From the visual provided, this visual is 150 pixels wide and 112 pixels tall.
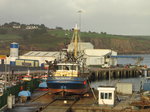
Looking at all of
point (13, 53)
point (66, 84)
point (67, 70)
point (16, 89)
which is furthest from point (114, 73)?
point (16, 89)

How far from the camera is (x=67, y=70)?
43156mm

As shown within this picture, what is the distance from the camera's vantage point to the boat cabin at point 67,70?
141 ft

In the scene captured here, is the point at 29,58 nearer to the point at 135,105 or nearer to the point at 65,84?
the point at 65,84

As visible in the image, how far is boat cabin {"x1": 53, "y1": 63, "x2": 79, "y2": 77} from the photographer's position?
42875 mm

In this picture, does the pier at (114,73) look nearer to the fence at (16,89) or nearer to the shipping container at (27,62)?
the shipping container at (27,62)

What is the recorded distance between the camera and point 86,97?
4281 centimetres

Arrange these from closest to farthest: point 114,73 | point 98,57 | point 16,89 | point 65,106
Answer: point 65,106, point 16,89, point 114,73, point 98,57

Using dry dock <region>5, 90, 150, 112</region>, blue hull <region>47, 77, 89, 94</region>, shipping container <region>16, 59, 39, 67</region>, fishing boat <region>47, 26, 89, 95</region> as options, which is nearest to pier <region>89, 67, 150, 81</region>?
shipping container <region>16, 59, 39, 67</region>

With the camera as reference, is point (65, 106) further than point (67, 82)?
No

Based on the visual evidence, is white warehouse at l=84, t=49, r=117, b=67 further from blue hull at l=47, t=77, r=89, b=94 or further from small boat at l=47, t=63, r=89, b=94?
blue hull at l=47, t=77, r=89, b=94

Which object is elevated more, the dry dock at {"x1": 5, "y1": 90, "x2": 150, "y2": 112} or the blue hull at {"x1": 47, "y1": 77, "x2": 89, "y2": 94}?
the blue hull at {"x1": 47, "y1": 77, "x2": 89, "y2": 94}

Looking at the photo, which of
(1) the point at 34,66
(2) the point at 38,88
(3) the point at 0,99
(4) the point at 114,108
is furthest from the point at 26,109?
(1) the point at 34,66


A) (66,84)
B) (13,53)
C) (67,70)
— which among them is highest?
(13,53)

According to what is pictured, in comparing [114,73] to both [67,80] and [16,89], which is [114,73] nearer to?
[67,80]
